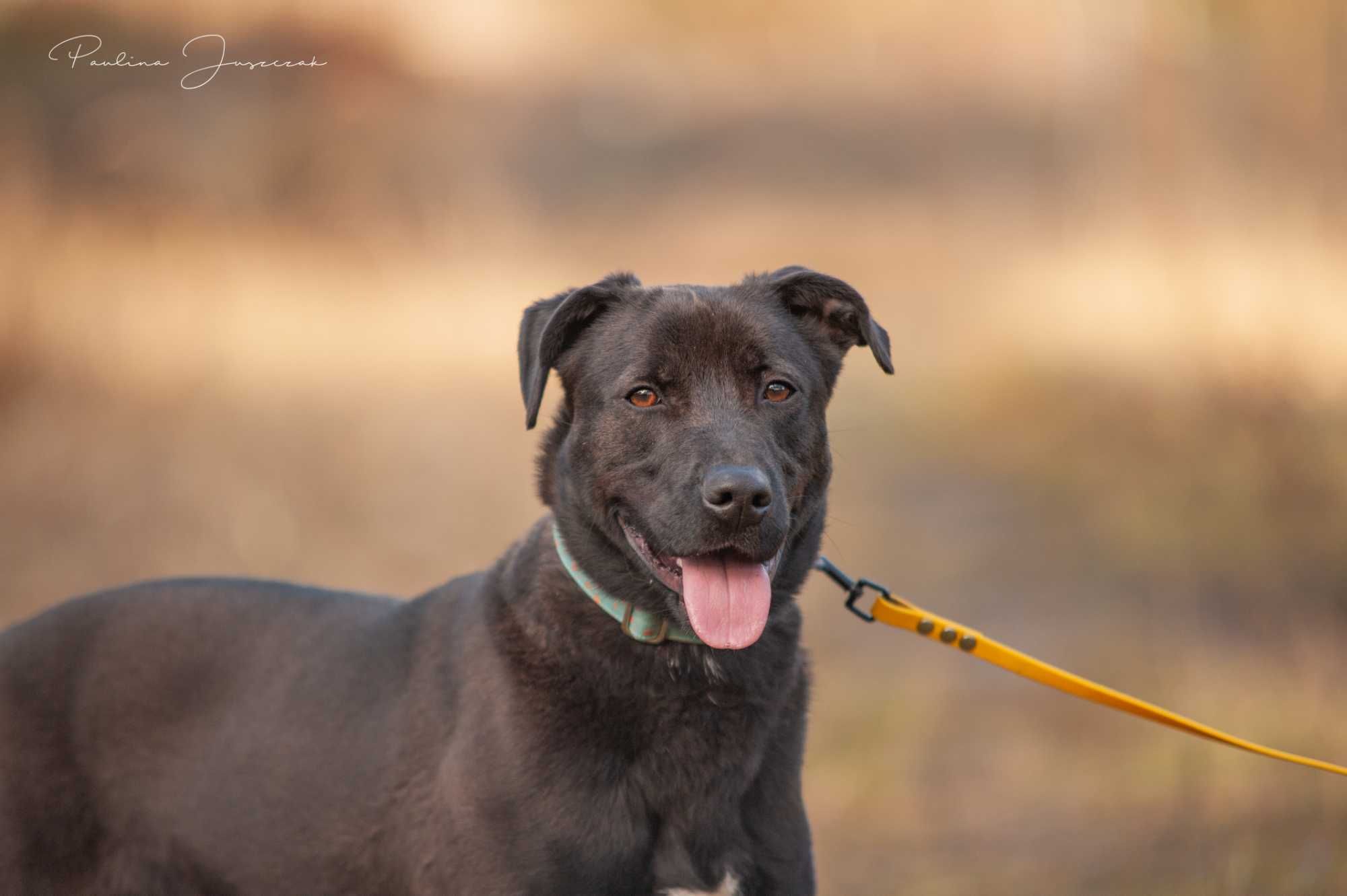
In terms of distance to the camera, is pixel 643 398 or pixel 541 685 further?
pixel 643 398

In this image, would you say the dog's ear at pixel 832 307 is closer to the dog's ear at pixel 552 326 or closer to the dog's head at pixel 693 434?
the dog's head at pixel 693 434

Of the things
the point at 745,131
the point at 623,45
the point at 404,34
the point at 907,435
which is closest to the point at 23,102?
the point at 404,34

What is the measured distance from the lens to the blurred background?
749 centimetres

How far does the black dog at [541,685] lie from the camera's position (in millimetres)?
3410

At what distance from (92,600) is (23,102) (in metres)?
8.05

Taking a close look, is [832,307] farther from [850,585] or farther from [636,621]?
[636,621]

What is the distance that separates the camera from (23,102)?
35.4 ft

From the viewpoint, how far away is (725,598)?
3.42 meters

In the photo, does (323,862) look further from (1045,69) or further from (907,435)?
(1045,69)

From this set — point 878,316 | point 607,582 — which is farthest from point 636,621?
point 878,316

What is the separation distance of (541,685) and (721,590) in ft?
1.79

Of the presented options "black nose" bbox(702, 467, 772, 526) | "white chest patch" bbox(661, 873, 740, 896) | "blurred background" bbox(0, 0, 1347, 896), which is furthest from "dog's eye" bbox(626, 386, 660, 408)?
"blurred background" bbox(0, 0, 1347, 896)

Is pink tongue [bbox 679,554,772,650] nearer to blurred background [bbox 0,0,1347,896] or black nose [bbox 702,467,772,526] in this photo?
black nose [bbox 702,467,772,526]

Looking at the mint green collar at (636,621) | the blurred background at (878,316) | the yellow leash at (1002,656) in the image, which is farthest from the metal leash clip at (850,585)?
the blurred background at (878,316)
